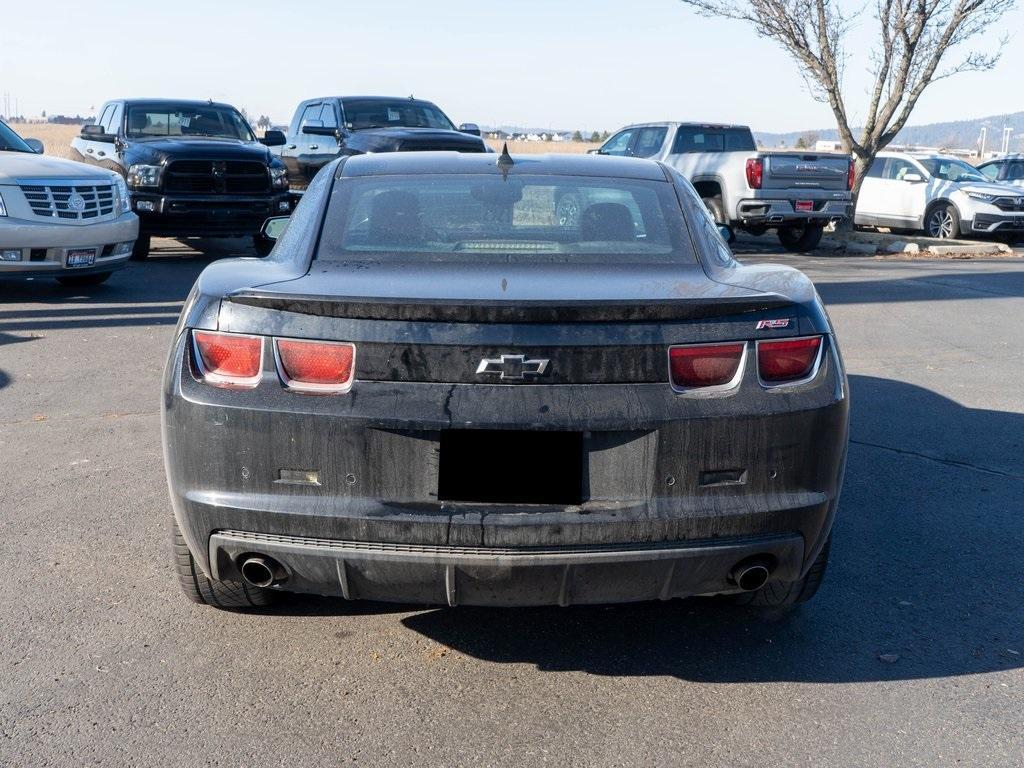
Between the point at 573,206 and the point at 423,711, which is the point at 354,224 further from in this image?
the point at 423,711

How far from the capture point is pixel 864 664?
12.2ft

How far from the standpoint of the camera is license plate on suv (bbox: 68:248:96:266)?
11.0 m

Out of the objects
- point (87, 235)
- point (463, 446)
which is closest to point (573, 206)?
point (463, 446)

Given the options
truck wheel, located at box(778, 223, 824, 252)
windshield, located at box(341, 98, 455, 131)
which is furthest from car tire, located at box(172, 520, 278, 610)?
truck wheel, located at box(778, 223, 824, 252)

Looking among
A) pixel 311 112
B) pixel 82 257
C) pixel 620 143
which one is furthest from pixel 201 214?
pixel 620 143

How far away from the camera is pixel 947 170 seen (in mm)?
22031

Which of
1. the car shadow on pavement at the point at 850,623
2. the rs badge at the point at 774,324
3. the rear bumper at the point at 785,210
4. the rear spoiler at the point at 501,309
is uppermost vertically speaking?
the rear spoiler at the point at 501,309

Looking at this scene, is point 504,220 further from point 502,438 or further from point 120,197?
point 120,197

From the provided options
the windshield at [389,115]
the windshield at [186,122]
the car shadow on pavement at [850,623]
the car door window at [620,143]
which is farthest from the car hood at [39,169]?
the car door window at [620,143]

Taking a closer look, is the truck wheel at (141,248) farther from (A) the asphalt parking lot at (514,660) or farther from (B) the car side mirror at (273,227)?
(B) the car side mirror at (273,227)

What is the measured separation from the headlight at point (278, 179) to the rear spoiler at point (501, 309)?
1196cm

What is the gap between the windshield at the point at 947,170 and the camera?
21844 mm

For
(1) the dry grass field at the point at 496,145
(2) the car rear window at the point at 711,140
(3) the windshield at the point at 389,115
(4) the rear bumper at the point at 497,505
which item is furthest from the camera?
(1) the dry grass field at the point at 496,145

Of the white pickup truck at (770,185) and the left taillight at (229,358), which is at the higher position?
the left taillight at (229,358)
